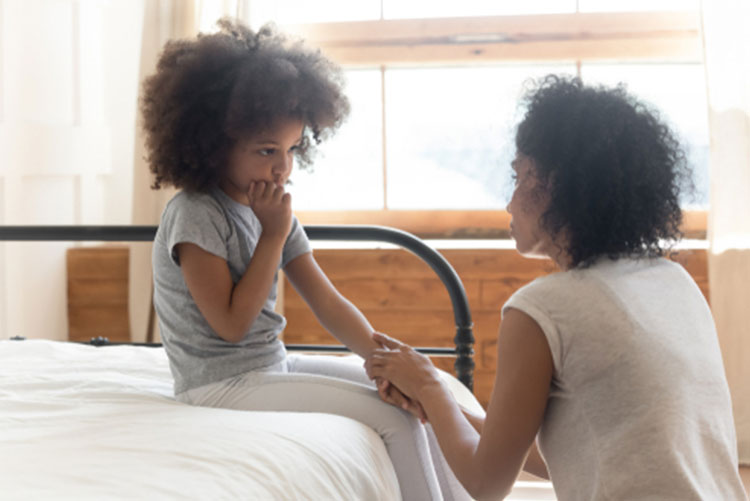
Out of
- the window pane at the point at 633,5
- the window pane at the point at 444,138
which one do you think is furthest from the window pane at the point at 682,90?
the window pane at the point at 444,138

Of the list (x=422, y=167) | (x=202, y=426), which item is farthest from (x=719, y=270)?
(x=202, y=426)

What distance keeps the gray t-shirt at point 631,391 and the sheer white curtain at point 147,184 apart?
2297 mm

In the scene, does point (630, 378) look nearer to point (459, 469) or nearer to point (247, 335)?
point (459, 469)

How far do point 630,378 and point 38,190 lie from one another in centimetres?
255

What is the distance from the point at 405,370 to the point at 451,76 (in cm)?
213

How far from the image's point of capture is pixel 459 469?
3.50 feet

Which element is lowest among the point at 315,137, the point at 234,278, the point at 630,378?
the point at 630,378

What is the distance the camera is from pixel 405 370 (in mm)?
1249

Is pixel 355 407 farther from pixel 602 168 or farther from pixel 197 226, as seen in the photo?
pixel 602 168

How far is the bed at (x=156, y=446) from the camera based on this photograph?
34.9 inches

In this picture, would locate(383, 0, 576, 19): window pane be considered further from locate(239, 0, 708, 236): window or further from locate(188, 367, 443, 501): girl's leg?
locate(188, 367, 443, 501): girl's leg

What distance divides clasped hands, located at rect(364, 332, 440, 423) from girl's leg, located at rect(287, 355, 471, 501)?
0.11 meters

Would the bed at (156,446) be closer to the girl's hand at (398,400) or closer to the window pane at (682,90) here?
the girl's hand at (398,400)

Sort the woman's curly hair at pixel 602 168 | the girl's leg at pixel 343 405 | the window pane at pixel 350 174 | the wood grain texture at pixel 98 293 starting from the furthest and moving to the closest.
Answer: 1. the window pane at pixel 350 174
2. the wood grain texture at pixel 98 293
3. the girl's leg at pixel 343 405
4. the woman's curly hair at pixel 602 168
